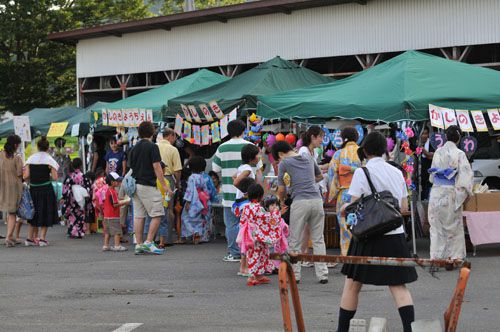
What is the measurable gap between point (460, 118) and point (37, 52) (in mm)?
27183

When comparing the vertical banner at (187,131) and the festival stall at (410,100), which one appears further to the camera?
the vertical banner at (187,131)

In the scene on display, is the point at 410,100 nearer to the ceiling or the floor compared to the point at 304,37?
nearer to the floor

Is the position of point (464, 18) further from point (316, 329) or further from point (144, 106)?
point (316, 329)

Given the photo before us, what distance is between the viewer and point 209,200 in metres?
16.6

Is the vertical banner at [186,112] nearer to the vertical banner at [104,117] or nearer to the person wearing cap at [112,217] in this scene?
the vertical banner at [104,117]

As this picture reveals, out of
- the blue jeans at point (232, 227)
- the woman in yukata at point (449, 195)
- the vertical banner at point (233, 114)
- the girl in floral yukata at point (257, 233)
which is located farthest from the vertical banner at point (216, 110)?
the girl in floral yukata at point (257, 233)

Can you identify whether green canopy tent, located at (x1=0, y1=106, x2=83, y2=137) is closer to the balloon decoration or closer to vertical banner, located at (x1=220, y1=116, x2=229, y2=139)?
vertical banner, located at (x1=220, y1=116, x2=229, y2=139)

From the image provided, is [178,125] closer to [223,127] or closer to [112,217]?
[223,127]

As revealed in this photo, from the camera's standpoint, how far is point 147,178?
14453 mm

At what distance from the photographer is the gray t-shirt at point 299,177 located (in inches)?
448

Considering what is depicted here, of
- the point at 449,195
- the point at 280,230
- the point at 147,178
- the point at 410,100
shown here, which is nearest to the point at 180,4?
the point at 147,178

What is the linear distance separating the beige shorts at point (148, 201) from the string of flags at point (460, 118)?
4.11 meters

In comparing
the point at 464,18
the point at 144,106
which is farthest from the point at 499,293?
the point at 464,18

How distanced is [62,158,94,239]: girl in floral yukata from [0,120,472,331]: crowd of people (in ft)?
0.06
